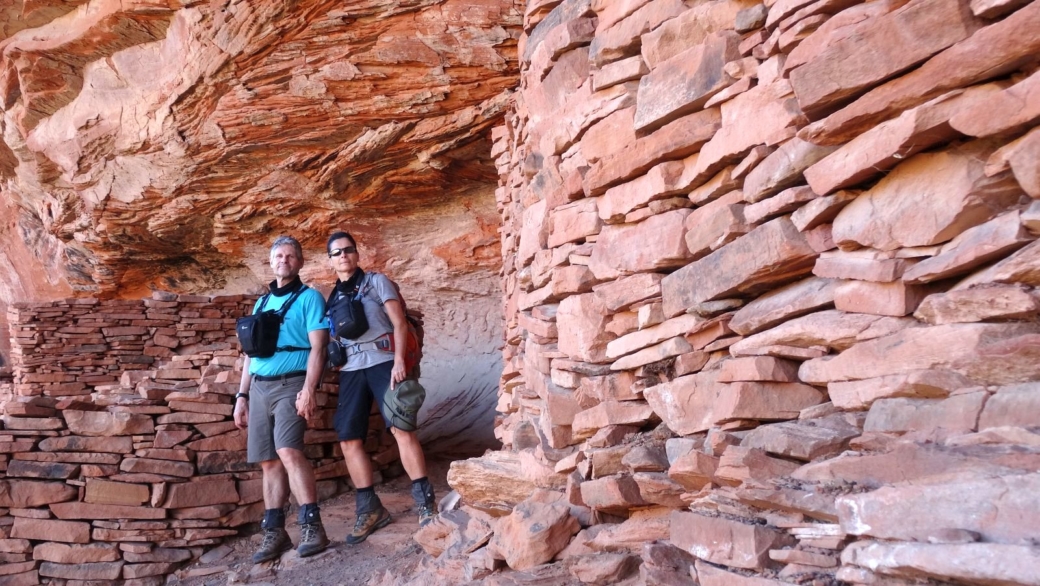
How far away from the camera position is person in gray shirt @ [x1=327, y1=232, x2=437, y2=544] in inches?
162

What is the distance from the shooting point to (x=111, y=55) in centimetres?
767

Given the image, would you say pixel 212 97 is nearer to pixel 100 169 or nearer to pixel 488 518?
pixel 100 169

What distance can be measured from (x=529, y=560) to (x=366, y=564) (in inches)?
60.2

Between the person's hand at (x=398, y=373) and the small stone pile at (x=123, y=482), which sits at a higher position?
the person's hand at (x=398, y=373)

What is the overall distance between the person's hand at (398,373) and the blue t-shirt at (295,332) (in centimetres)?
44

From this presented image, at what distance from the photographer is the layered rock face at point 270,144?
20.8 ft

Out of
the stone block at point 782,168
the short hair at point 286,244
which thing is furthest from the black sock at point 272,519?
the stone block at point 782,168

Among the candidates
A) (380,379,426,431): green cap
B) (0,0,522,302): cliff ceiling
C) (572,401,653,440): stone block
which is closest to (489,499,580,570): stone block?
(572,401,653,440): stone block

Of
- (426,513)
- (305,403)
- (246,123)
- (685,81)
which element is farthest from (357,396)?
(246,123)

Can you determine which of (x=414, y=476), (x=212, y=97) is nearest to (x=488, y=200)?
(x=212, y=97)

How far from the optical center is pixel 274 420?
423cm

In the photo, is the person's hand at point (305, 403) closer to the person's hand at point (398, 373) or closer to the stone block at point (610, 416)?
the person's hand at point (398, 373)

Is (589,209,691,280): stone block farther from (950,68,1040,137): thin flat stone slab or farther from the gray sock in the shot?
the gray sock

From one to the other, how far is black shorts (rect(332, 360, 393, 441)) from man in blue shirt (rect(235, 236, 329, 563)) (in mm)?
169
